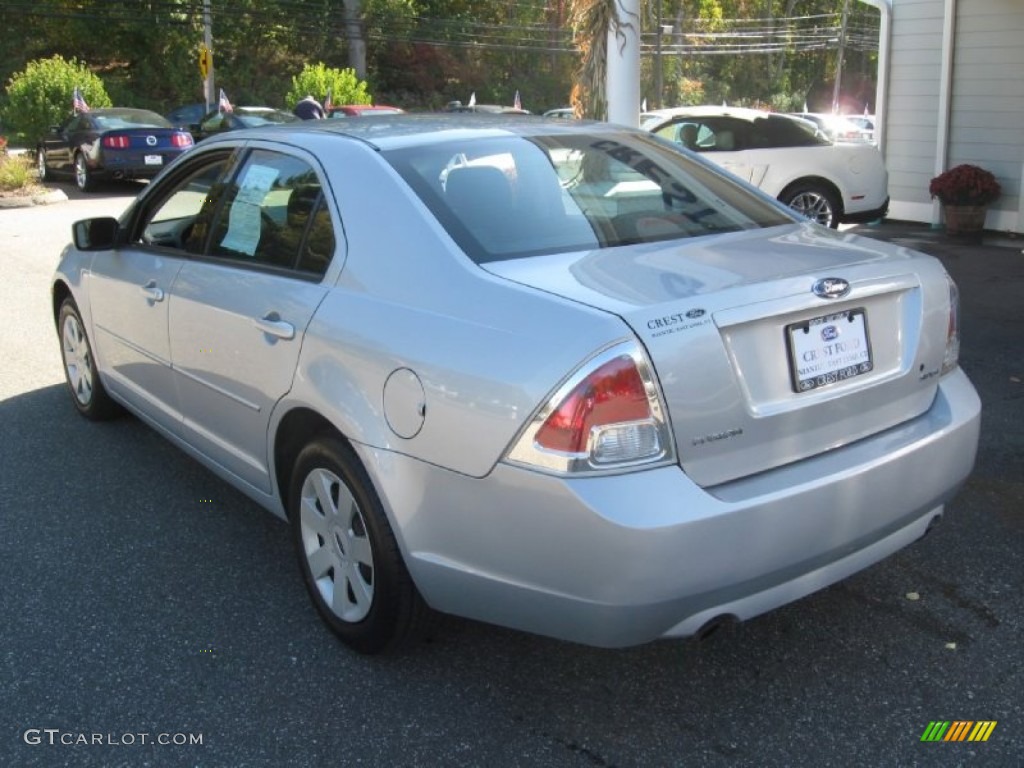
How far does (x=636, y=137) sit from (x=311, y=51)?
4763cm

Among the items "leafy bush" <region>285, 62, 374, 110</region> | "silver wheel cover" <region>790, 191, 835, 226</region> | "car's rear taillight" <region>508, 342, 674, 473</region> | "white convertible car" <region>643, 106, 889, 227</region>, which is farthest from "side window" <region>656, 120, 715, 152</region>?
"leafy bush" <region>285, 62, 374, 110</region>

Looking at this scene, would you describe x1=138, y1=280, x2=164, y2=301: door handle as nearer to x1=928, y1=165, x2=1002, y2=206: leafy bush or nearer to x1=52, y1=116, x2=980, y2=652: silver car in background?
x1=52, y1=116, x2=980, y2=652: silver car in background

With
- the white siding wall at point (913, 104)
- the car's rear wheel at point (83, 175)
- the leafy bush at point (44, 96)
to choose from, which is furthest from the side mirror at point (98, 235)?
the leafy bush at point (44, 96)

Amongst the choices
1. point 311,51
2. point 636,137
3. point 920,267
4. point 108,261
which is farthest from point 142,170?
point 311,51

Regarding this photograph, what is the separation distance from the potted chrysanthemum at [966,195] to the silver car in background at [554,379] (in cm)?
871

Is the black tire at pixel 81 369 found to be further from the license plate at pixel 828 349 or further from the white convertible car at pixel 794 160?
the white convertible car at pixel 794 160

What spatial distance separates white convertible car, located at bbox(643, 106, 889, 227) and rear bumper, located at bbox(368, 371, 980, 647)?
8.92m

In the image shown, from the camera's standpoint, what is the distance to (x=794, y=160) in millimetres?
11297

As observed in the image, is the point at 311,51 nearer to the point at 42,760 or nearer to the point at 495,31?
the point at 495,31

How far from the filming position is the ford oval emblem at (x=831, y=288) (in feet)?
9.07

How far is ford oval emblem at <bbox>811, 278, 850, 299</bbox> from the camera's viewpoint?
2766mm

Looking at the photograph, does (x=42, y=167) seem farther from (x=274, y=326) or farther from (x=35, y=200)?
(x=274, y=326)

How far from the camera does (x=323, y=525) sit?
3.28 m

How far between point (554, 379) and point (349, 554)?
3.44 ft
